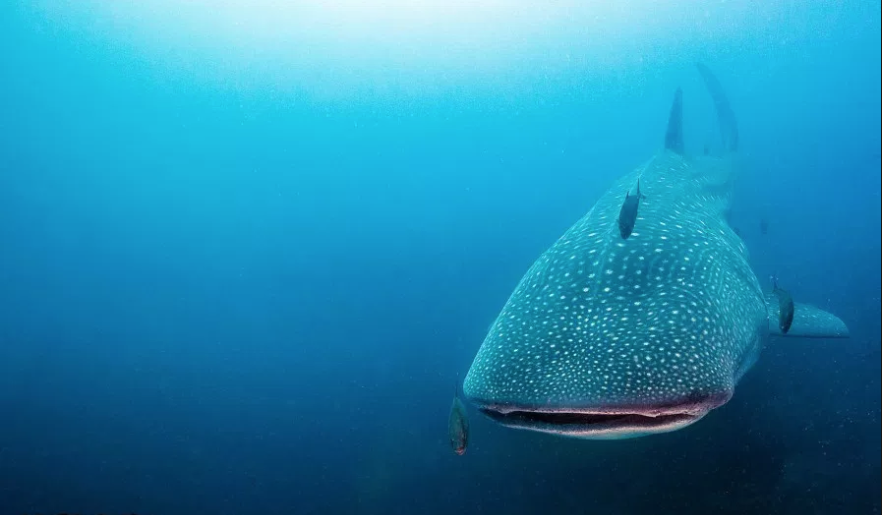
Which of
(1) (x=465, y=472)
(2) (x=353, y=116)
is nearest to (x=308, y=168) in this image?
(2) (x=353, y=116)

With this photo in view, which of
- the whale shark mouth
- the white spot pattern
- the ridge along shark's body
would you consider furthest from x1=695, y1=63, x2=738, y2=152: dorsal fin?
the whale shark mouth

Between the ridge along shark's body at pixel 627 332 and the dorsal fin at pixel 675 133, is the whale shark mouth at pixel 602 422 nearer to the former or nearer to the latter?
the ridge along shark's body at pixel 627 332

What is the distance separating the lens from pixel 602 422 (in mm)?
2723

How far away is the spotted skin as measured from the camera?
2.65 metres

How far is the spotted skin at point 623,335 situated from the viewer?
104 inches

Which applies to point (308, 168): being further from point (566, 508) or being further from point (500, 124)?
point (566, 508)

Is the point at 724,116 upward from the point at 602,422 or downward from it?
upward

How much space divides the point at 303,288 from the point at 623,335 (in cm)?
1761

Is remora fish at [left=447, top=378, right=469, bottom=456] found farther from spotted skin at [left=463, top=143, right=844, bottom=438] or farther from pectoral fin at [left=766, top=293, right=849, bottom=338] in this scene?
pectoral fin at [left=766, top=293, right=849, bottom=338]

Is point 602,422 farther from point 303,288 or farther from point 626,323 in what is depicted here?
point 303,288

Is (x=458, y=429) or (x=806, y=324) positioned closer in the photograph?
(x=458, y=429)

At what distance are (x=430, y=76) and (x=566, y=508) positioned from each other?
64.7 m

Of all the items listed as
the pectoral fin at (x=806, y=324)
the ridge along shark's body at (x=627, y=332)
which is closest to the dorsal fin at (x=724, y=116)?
the pectoral fin at (x=806, y=324)

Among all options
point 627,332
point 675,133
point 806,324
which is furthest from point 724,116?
point 627,332
